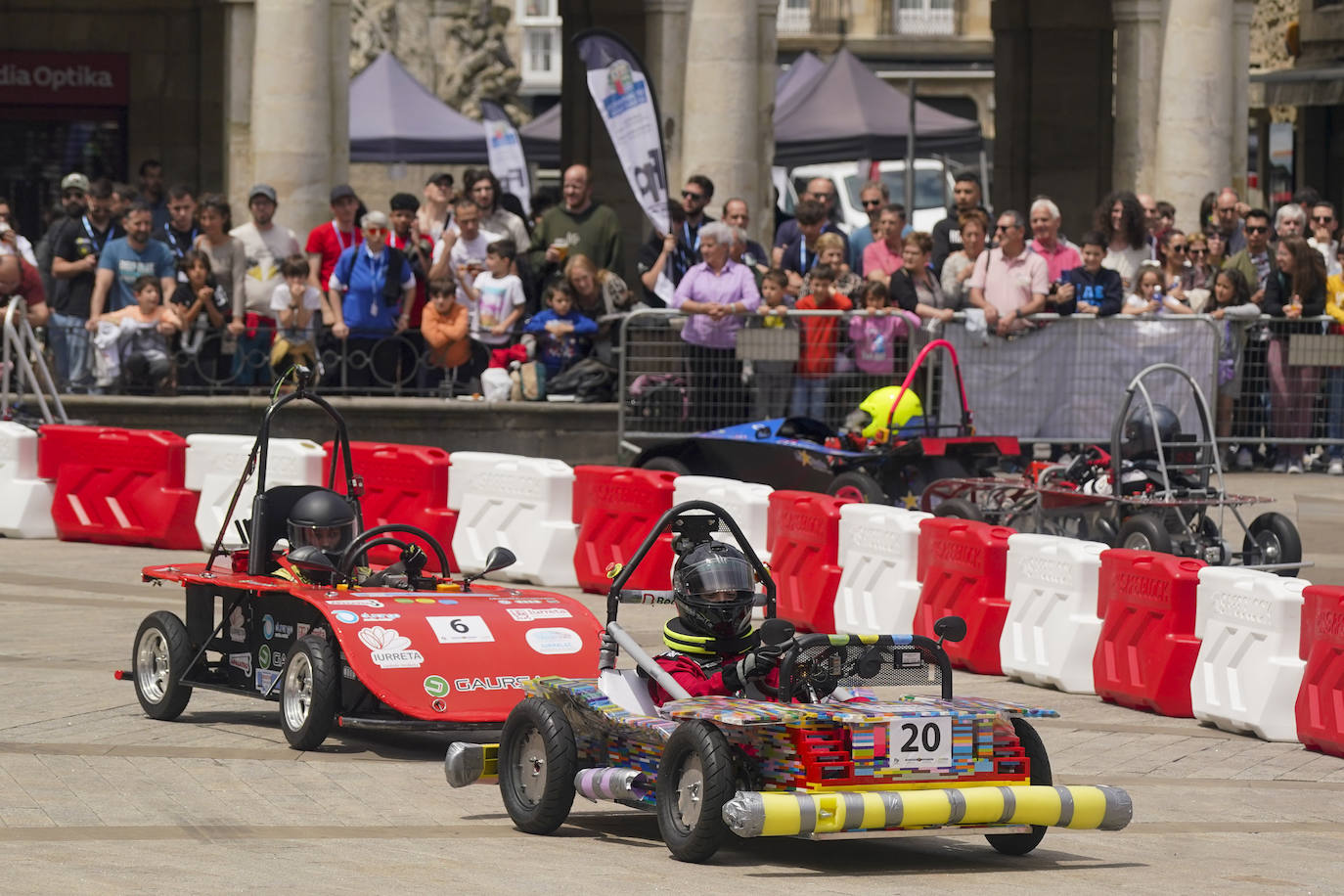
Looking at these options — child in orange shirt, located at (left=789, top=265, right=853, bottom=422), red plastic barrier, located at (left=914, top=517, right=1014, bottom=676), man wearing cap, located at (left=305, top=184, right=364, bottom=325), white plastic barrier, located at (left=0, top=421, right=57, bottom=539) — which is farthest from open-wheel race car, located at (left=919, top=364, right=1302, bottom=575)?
white plastic barrier, located at (left=0, top=421, right=57, bottom=539)

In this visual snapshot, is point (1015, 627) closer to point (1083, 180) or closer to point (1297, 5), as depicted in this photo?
point (1083, 180)

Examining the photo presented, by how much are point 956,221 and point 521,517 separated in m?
6.51

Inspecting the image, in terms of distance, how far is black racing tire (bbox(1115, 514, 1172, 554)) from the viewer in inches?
578

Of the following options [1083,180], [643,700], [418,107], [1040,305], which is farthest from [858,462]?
[418,107]

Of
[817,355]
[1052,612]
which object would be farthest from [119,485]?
[1052,612]

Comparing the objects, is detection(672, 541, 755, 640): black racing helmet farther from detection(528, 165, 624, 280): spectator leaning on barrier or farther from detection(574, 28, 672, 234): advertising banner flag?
detection(574, 28, 672, 234): advertising banner flag

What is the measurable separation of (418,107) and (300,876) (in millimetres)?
33166

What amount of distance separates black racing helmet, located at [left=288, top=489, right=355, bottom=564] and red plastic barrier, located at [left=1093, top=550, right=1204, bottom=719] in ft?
12.6

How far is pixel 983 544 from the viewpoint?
539 inches

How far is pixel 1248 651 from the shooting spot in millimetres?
11867

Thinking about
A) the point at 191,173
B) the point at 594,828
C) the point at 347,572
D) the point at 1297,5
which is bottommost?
the point at 594,828

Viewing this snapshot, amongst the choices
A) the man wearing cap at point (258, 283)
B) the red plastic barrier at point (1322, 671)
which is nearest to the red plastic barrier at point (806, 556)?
the red plastic barrier at point (1322, 671)

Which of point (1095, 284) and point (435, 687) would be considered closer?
point (435, 687)

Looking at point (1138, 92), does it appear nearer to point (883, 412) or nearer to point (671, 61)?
point (671, 61)
